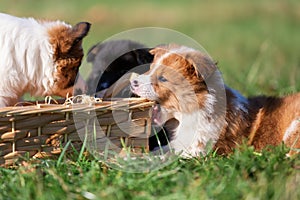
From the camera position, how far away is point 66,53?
5656 mm

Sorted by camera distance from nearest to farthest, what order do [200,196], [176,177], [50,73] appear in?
[200,196] < [176,177] < [50,73]

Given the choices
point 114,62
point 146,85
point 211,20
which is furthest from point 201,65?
point 211,20

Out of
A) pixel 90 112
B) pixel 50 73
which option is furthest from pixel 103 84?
pixel 90 112

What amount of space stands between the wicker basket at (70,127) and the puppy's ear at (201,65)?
1.74 feet

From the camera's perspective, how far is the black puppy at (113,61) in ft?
19.8

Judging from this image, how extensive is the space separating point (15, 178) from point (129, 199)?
37.6 inches

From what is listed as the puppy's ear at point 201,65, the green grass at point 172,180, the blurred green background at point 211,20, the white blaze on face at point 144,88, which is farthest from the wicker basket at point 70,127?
the blurred green background at point 211,20

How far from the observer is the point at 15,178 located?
14.2 feet

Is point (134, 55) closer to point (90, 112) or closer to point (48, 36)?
point (48, 36)

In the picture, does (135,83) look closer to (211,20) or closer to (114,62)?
(114,62)

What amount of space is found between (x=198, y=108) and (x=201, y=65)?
1.36ft

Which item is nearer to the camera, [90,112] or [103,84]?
[90,112]

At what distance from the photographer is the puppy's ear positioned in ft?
16.8

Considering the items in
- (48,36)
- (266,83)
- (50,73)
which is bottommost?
(266,83)
